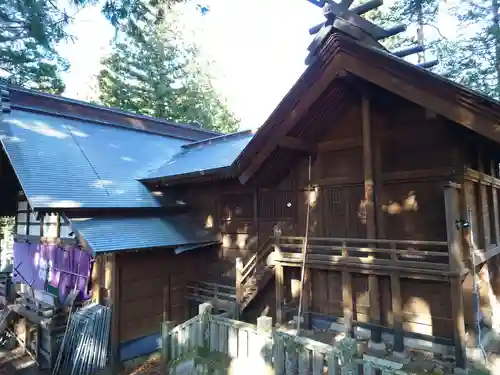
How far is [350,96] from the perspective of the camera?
8156 millimetres

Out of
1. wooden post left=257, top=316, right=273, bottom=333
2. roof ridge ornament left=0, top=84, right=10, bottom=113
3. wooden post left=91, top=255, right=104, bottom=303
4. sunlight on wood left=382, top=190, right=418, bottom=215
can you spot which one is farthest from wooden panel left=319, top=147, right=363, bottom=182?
roof ridge ornament left=0, top=84, right=10, bottom=113

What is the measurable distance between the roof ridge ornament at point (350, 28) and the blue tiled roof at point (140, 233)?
5.76 metres

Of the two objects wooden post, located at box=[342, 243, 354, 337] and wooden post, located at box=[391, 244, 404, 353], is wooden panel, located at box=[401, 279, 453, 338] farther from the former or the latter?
wooden post, located at box=[342, 243, 354, 337]

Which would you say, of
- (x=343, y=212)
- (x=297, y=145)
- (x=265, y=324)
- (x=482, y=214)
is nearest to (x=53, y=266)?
(x=265, y=324)

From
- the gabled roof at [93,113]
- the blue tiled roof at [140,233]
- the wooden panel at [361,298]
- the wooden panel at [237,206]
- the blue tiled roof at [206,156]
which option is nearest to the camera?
the wooden panel at [361,298]

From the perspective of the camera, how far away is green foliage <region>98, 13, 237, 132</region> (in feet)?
93.9

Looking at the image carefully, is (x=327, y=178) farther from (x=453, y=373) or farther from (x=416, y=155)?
(x=453, y=373)

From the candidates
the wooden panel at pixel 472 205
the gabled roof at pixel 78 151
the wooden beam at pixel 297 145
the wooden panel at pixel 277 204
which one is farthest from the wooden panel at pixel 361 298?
the gabled roof at pixel 78 151

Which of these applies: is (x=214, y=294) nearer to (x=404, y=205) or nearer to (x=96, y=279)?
(x=96, y=279)

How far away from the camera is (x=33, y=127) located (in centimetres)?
1142

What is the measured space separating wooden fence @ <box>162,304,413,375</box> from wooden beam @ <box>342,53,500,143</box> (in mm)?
3926

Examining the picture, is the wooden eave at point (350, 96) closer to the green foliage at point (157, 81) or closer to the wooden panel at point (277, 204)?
the wooden panel at point (277, 204)

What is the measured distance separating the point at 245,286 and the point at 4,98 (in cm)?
1001

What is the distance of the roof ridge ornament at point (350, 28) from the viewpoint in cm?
714
